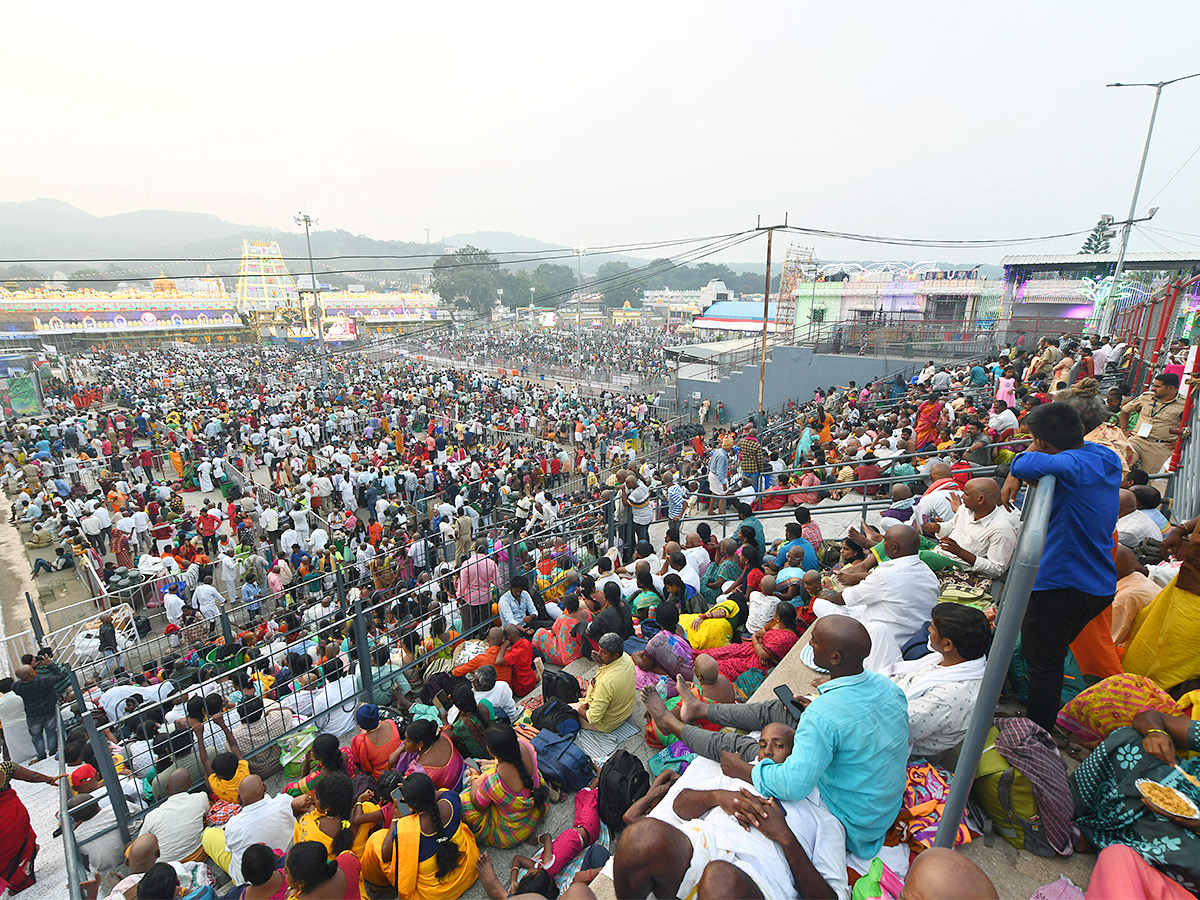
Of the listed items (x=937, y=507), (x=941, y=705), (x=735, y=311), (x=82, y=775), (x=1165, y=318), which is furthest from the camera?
(x=735, y=311)

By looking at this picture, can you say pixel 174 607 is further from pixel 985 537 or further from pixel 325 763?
pixel 985 537

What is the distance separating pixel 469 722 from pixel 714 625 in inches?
83.7

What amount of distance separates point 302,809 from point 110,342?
212 ft

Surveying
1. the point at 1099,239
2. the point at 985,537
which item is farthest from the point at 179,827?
the point at 1099,239

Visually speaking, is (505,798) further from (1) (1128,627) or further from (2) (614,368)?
(2) (614,368)

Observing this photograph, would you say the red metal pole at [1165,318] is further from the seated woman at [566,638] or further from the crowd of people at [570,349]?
the crowd of people at [570,349]

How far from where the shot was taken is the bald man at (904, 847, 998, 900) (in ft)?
4.96

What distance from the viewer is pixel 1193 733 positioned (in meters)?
2.25

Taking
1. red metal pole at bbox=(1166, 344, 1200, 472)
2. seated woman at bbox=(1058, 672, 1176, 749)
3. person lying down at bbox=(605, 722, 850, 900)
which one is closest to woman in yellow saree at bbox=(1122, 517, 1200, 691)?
seated woman at bbox=(1058, 672, 1176, 749)

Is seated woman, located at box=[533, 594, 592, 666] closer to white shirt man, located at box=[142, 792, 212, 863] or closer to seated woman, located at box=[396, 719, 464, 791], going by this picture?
seated woman, located at box=[396, 719, 464, 791]

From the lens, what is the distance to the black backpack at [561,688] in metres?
4.18

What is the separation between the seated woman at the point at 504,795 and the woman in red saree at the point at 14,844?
10.9 feet

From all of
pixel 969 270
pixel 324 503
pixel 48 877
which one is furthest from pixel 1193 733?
pixel 969 270

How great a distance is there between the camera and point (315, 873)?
256 centimetres
